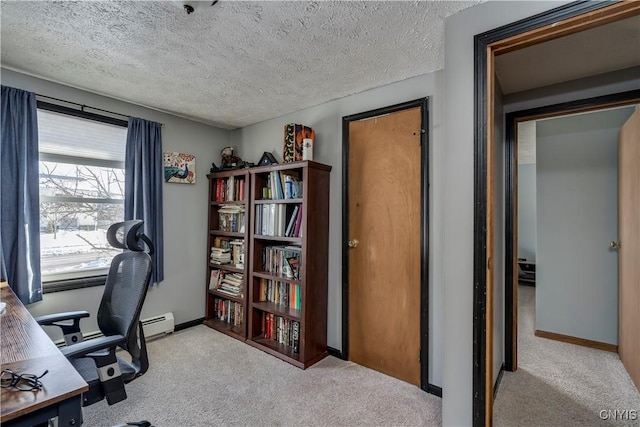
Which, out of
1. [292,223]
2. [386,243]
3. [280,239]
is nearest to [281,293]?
[280,239]

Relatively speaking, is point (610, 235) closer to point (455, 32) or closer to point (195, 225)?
point (455, 32)

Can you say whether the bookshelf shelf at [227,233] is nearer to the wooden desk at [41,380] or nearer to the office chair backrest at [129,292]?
the office chair backrest at [129,292]

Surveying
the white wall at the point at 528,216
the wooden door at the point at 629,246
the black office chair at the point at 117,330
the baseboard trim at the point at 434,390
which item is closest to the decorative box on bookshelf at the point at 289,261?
the baseboard trim at the point at 434,390

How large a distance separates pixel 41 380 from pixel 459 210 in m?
1.81

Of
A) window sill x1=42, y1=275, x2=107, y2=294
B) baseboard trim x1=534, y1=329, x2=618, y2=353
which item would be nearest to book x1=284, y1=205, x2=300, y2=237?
window sill x1=42, y1=275, x2=107, y2=294

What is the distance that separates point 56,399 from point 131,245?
1.02 m

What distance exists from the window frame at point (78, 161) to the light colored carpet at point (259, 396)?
849 millimetres

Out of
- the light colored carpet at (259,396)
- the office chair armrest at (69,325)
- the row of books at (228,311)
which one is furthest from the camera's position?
the row of books at (228,311)

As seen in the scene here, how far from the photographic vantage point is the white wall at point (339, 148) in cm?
212

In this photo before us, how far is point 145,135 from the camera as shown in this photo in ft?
9.40

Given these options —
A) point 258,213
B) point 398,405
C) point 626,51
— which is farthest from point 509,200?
point 258,213

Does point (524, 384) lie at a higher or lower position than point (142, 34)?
lower

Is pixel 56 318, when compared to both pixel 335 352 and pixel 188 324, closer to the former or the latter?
pixel 188 324

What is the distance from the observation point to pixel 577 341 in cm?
287
